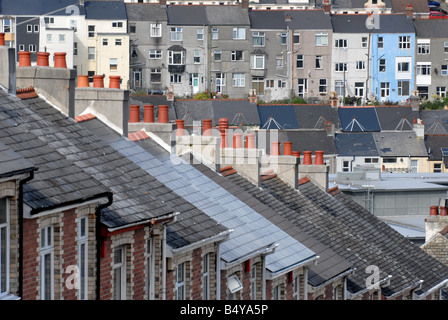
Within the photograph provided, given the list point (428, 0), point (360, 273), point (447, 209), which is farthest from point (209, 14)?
point (360, 273)

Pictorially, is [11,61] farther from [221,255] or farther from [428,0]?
[428,0]

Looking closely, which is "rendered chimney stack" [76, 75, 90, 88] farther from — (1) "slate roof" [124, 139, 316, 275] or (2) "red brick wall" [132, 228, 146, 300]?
(2) "red brick wall" [132, 228, 146, 300]

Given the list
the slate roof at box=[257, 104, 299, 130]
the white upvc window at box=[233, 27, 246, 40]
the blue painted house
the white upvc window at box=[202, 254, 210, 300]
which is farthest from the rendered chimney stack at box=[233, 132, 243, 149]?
the blue painted house

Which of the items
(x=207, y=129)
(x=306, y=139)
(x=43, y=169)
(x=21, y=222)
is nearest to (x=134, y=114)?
(x=207, y=129)

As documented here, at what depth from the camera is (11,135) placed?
18.4 meters

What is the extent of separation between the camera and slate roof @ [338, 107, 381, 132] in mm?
122287

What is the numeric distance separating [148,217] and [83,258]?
5.49ft

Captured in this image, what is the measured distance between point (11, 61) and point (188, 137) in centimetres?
1194

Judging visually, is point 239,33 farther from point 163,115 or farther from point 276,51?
point 163,115

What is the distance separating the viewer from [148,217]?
19.8 metres

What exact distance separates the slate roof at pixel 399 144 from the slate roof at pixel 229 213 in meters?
88.6

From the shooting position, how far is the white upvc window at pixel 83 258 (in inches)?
715

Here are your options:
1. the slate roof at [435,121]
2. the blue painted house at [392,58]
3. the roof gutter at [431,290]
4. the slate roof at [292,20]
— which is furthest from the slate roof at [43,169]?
the blue painted house at [392,58]

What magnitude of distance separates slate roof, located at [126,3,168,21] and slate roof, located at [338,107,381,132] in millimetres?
30102
